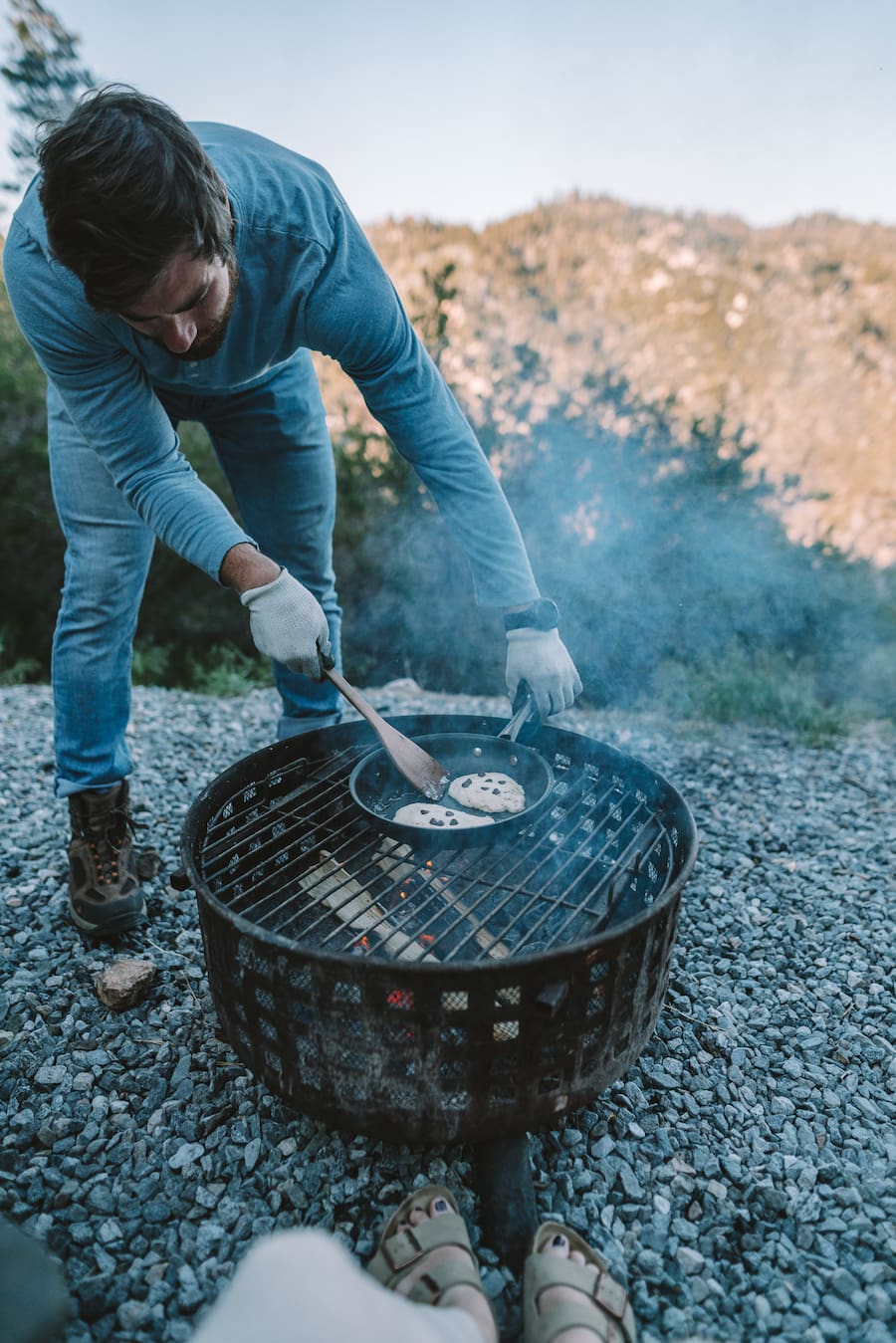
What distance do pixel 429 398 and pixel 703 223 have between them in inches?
703

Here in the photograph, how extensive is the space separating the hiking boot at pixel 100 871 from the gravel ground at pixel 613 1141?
101 millimetres

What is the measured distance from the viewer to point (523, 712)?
244 centimetres

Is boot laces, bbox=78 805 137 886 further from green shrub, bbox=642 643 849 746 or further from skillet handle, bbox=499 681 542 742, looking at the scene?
green shrub, bbox=642 643 849 746

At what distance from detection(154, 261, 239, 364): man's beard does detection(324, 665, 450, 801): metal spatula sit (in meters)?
0.96

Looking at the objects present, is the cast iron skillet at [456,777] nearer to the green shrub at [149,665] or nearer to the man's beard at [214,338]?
the man's beard at [214,338]

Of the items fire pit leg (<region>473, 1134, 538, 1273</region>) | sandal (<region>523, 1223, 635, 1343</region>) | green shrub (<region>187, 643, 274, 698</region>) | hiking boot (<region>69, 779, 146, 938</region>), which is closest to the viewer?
sandal (<region>523, 1223, 635, 1343</region>)

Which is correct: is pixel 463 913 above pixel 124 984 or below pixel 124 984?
above

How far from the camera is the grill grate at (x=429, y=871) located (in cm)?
194

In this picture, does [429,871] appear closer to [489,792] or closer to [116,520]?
[489,792]

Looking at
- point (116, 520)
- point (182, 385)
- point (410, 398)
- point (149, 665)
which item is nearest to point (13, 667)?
point (149, 665)

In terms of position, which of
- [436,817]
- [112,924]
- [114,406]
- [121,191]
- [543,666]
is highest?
[121,191]

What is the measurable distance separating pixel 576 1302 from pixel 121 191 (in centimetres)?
237

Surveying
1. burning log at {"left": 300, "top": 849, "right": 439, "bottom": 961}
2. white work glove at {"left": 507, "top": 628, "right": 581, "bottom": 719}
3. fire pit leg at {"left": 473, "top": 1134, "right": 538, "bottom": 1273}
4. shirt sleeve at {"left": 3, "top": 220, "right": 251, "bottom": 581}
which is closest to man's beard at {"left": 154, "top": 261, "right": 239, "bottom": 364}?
shirt sleeve at {"left": 3, "top": 220, "right": 251, "bottom": 581}

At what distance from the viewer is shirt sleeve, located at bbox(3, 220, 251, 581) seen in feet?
6.38
